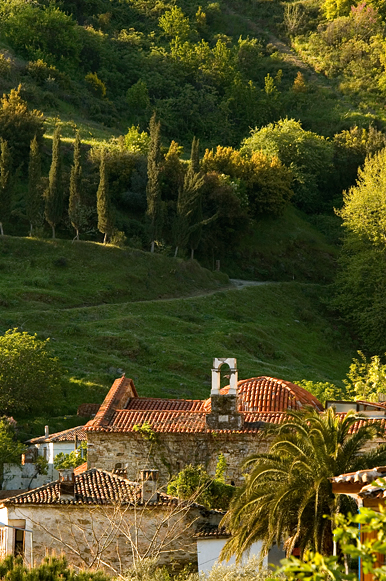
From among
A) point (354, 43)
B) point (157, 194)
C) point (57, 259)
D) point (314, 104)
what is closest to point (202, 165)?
point (157, 194)

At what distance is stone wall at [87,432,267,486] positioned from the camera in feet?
84.5

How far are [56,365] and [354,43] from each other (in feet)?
229

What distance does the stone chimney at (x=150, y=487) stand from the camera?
71.8 feet

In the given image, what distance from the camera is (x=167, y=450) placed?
85.4 ft

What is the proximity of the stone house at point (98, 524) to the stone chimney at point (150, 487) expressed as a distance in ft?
0.08

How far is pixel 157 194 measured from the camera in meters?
61.9

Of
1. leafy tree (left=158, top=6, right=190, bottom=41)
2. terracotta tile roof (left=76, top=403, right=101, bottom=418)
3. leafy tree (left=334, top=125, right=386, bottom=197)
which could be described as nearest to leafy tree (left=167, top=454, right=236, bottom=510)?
terracotta tile roof (left=76, top=403, right=101, bottom=418)

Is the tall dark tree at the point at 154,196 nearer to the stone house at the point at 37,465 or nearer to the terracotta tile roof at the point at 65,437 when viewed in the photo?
the terracotta tile roof at the point at 65,437

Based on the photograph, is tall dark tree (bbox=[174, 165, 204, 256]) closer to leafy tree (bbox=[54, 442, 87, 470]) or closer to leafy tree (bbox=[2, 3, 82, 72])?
leafy tree (bbox=[2, 3, 82, 72])

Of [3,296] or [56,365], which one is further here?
[3,296]

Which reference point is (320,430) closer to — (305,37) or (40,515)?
(40,515)

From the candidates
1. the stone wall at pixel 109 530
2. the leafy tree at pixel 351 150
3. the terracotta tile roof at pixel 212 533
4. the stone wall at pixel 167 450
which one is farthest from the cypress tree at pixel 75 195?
the terracotta tile roof at pixel 212 533

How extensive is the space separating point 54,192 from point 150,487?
124 feet

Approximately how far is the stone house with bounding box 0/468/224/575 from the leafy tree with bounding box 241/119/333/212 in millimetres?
58315
